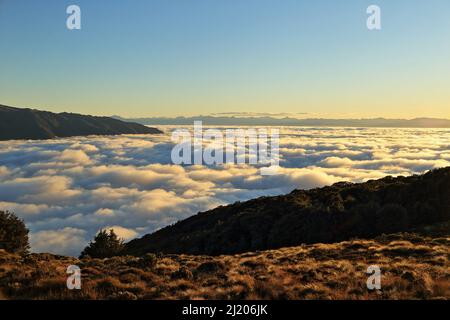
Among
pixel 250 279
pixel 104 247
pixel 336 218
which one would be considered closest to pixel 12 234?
pixel 104 247

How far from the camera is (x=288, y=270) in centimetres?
1734

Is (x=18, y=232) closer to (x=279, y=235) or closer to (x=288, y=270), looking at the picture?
(x=279, y=235)

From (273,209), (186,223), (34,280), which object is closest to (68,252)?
(186,223)

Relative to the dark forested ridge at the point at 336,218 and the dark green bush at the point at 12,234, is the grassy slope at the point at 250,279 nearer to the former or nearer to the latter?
the dark green bush at the point at 12,234

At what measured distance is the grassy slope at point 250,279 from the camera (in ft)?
40.8

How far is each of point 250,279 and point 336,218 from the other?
3116cm

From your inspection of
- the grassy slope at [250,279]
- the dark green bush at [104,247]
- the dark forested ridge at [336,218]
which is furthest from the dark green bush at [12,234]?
the grassy slope at [250,279]

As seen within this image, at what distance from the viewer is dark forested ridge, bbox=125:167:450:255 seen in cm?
3941

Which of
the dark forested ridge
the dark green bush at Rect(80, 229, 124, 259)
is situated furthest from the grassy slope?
the dark green bush at Rect(80, 229, 124, 259)

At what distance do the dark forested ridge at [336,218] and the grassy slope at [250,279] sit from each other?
1852 cm

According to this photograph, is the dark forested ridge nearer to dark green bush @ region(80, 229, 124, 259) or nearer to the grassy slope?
dark green bush @ region(80, 229, 124, 259)

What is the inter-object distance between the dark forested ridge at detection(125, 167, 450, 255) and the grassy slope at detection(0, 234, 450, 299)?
18.5 m
